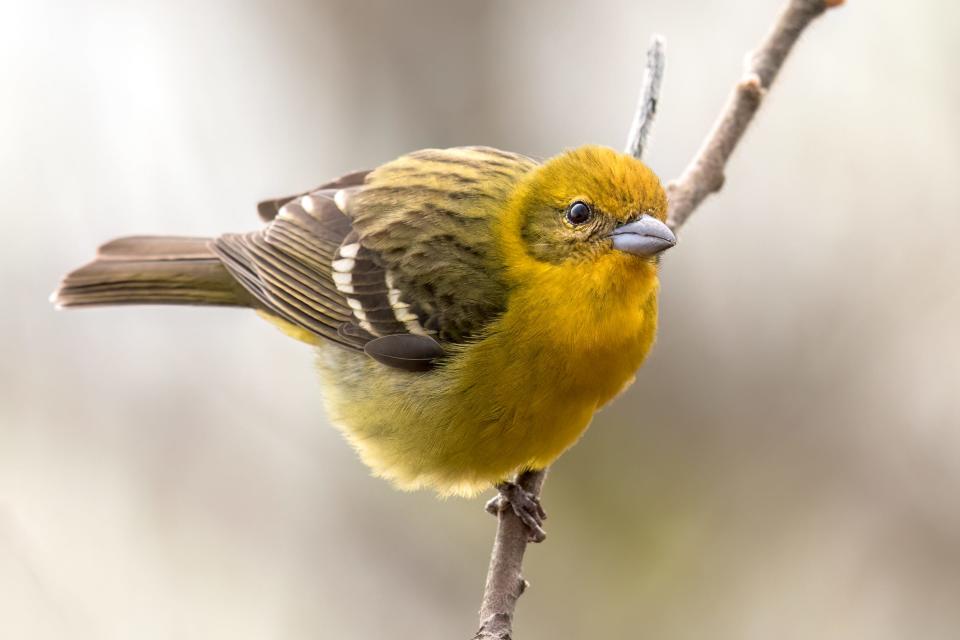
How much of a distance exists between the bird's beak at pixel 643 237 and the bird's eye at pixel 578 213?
13 cm

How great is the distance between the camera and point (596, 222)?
4.36m

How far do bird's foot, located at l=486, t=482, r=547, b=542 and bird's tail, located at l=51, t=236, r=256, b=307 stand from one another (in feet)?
5.36

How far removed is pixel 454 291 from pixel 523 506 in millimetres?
928

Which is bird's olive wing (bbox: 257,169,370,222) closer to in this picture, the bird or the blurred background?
the bird

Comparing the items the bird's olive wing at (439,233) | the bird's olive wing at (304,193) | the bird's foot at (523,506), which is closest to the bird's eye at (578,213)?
the bird's olive wing at (439,233)

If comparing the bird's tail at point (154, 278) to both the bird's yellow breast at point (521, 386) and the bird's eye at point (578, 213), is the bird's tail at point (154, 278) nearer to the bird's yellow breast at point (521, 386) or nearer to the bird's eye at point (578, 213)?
the bird's yellow breast at point (521, 386)

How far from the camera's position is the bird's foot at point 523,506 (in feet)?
14.9

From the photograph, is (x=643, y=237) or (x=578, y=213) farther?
(x=578, y=213)

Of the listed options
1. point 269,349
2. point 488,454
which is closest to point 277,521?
point 269,349

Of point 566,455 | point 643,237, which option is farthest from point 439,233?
point 566,455

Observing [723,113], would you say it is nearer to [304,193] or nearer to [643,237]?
[643,237]

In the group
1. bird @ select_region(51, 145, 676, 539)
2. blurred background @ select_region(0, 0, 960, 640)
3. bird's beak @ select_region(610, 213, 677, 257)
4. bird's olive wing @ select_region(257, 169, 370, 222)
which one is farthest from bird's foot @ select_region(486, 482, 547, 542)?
blurred background @ select_region(0, 0, 960, 640)

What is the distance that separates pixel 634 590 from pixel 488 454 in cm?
286

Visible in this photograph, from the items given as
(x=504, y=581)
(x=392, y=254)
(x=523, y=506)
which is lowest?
(x=504, y=581)
